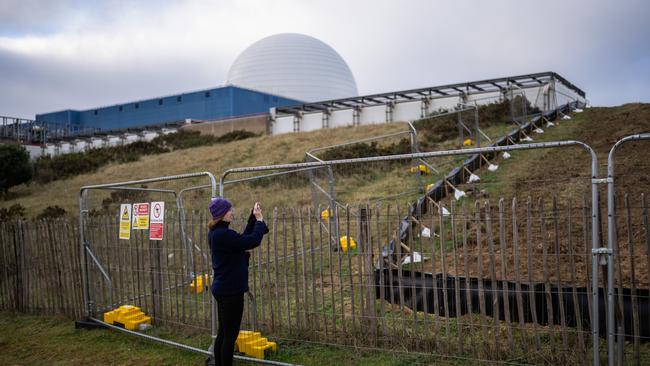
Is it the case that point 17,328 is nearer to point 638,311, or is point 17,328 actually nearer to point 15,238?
point 15,238

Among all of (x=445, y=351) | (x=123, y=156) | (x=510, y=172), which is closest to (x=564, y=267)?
(x=445, y=351)

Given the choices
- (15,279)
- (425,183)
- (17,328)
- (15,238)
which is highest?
(425,183)

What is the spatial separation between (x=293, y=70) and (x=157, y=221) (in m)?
51.7

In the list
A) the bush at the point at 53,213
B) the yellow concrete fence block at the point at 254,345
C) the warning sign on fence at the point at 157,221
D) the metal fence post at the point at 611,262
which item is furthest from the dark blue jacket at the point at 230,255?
the bush at the point at 53,213

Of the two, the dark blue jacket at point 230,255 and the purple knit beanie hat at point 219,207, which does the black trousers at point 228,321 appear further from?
the purple knit beanie hat at point 219,207

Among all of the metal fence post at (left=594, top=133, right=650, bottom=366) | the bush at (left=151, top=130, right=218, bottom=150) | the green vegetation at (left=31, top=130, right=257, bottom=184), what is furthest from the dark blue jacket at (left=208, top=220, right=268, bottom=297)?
the bush at (left=151, top=130, right=218, bottom=150)

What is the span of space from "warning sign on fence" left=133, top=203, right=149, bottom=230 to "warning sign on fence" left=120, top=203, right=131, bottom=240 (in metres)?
0.17

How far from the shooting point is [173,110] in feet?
189

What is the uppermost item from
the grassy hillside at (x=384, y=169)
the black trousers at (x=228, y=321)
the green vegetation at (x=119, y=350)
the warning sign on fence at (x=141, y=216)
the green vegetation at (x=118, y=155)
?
the green vegetation at (x=118, y=155)

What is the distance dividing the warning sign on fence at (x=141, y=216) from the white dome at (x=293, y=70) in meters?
50.7

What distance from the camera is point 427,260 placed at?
735 centimetres

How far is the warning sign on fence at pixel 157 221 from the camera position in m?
6.50

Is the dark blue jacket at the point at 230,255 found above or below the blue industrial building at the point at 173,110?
below

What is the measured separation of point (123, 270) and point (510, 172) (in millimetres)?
→ 8701
